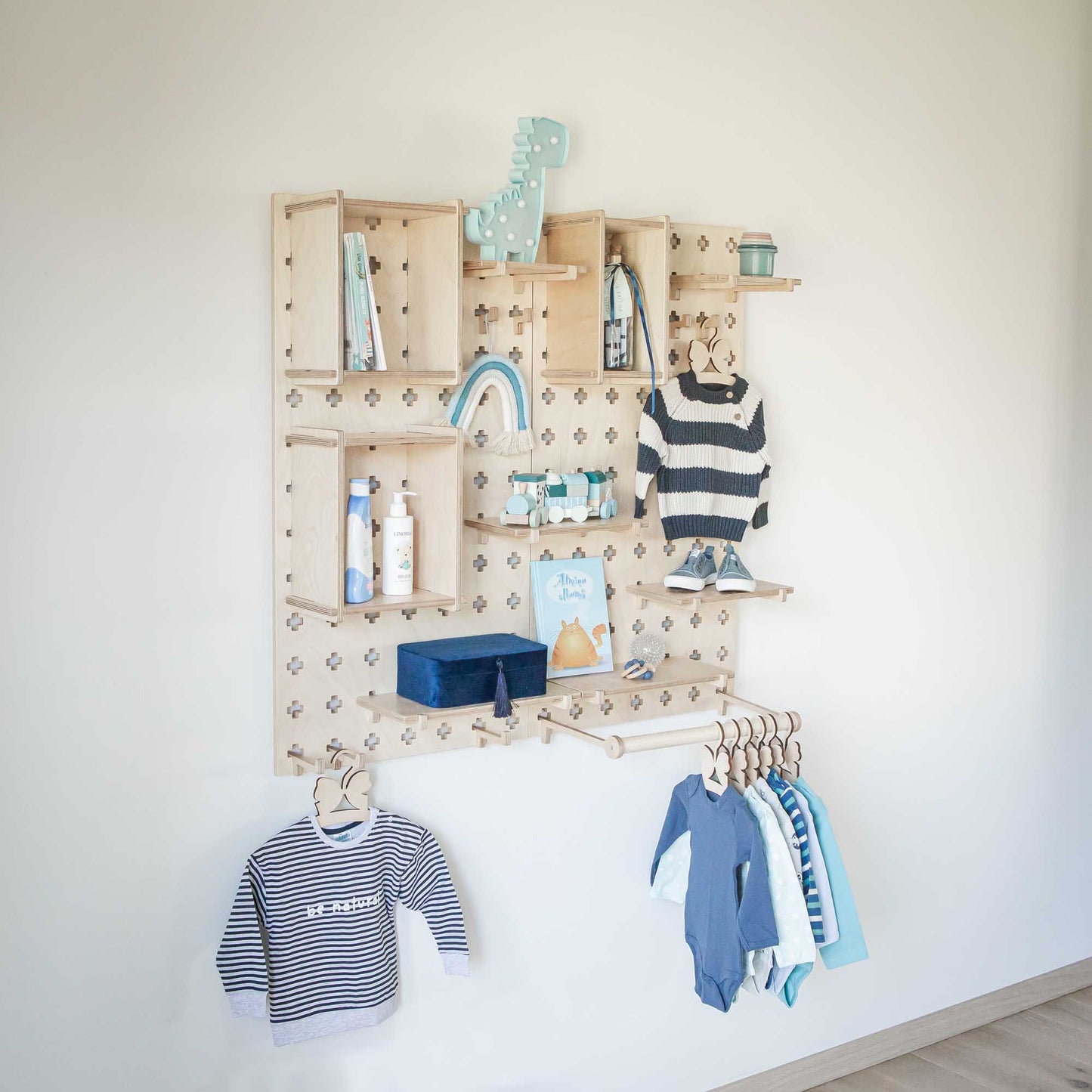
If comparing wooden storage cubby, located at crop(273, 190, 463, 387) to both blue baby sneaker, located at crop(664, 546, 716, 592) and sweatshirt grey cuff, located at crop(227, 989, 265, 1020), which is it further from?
sweatshirt grey cuff, located at crop(227, 989, 265, 1020)

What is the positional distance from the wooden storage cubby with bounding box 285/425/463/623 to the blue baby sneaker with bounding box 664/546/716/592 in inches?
22.2

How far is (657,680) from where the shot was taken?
2449 millimetres

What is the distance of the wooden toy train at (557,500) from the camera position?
225cm

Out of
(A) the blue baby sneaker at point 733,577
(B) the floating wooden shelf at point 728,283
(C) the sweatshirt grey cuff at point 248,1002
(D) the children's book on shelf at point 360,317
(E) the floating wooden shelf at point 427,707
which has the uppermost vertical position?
(B) the floating wooden shelf at point 728,283

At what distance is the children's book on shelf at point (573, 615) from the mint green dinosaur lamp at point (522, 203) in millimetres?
603

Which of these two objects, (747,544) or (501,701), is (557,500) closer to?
(501,701)

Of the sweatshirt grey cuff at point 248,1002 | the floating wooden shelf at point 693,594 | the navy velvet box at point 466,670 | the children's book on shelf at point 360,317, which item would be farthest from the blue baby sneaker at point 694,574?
the sweatshirt grey cuff at point 248,1002

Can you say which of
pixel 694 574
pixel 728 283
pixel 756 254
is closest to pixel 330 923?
pixel 694 574

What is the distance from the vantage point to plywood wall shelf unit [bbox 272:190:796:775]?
2025 millimetres

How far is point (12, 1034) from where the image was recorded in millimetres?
1940

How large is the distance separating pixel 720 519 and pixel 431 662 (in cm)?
74

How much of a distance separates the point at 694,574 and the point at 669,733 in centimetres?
33

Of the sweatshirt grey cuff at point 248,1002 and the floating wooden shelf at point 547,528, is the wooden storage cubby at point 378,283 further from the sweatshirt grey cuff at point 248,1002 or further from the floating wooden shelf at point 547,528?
the sweatshirt grey cuff at point 248,1002

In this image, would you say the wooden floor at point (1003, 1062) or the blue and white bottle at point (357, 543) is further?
the wooden floor at point (1003, 1062)
